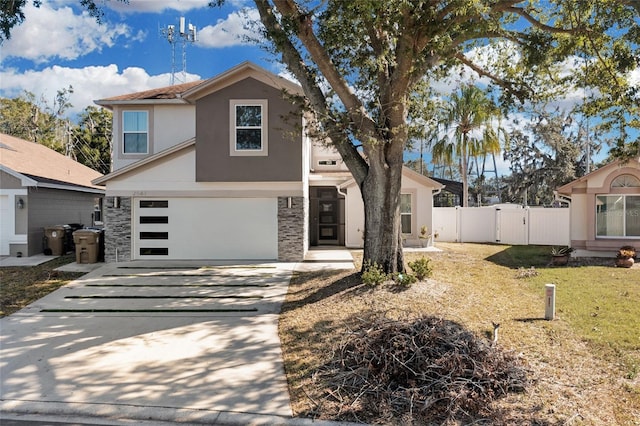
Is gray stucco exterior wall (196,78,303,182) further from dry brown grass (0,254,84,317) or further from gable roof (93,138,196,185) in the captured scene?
dry brown grass (0,254,84,317)

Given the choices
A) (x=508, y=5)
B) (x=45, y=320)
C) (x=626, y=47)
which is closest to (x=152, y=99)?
(x=45, y=320)

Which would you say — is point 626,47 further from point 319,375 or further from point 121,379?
point 121,379

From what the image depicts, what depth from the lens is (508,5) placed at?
8031mm

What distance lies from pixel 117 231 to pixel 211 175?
3.57 m

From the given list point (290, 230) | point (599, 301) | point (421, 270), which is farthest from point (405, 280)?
point (290, 230)

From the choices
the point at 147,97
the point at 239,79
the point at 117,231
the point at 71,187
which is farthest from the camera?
the point at 71,187

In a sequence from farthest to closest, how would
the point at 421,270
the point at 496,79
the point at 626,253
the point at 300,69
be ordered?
the point at 626,253 < the point at 496,79 < the point at 421,270 < the point at 300,69

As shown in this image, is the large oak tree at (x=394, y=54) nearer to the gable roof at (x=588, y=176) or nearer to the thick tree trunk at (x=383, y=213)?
the thick tree trunk at (x=383, y=213)

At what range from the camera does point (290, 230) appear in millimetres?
13242

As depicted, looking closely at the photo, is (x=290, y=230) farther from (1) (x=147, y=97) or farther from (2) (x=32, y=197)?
(2) (x=32, y=197)

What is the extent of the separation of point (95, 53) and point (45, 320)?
14586 mm

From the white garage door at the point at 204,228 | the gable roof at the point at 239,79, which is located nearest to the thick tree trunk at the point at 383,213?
the gable roof at the point at 239,79

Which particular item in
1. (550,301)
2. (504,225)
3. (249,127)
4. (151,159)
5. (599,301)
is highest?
(249,127)

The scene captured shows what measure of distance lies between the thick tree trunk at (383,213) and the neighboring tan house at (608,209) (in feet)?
29.2
